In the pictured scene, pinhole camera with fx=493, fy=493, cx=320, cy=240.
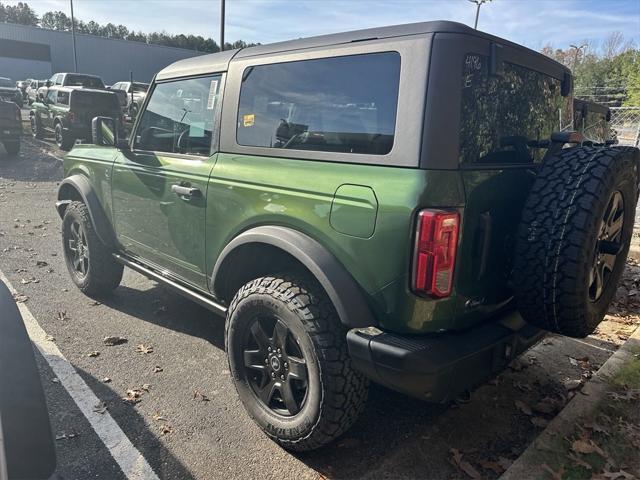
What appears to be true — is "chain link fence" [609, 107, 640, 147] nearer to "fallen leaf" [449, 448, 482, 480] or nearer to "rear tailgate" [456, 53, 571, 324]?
"rear tailgate" [456, 53, 571, 324]

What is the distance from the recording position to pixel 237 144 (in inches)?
120

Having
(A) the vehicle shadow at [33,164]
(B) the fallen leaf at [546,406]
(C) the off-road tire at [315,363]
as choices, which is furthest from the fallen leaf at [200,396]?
(A) the vehicle shadow at [33,164]

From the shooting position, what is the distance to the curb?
8.02 ft

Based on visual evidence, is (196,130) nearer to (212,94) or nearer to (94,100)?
(212,94)

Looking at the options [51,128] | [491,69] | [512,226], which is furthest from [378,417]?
[51,128]

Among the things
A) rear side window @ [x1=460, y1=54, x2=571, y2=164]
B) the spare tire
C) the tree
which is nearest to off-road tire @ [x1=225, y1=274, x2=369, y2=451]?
the spare tire

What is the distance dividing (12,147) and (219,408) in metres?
12.8

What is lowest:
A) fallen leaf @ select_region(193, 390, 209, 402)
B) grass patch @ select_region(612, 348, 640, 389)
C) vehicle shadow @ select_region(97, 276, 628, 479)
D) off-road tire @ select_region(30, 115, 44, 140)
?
fallen leaf @ select_region(193, 390, 209, 402)

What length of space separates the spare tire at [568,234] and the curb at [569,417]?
0.64 meters

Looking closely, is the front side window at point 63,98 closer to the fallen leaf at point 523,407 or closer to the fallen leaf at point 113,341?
the fallen leaf at point 113,341

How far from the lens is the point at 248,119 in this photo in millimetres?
3021

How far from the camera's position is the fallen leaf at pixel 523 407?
3.13 meters

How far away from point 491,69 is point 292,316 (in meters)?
1.53

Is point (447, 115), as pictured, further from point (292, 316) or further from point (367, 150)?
point (292, 316)
